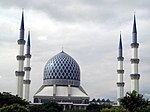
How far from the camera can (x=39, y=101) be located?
213 ft

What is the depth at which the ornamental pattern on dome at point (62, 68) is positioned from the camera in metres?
66.2

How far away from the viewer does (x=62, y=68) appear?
66.4 meters

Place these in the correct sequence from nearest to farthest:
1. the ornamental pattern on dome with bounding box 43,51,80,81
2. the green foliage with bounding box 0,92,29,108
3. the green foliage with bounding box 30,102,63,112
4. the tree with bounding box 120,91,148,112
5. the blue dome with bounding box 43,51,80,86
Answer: the tree with bounding box 120,91,148,112
the green foliage with bounding box 0,92,29,108
the green foliage with bounding box 30,102,63,112
the blue dome with bounding box 43,51,80,86
the ornamental pattern on dome with bounding box 43,51,80,81

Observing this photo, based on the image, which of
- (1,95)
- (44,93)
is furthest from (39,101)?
(1,95)

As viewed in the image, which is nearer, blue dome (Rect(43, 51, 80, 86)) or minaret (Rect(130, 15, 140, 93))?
minaret (Rect(130, 15, 140, 93))

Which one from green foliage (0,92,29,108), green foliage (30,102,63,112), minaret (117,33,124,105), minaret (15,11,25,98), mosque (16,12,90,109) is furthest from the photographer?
mosque (16,12,90,109)

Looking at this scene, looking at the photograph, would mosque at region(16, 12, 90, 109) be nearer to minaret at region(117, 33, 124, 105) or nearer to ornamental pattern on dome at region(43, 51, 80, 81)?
ornamental pattern on dome at region(43, 51, 80, 81)

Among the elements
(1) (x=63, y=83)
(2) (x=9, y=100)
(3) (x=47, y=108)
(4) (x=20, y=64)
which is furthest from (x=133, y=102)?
(1) (x=63, y=83)

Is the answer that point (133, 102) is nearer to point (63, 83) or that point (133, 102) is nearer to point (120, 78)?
point (120, 78)

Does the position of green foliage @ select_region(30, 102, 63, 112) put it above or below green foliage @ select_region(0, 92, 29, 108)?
below

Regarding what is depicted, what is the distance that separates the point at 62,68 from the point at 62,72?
0.76 meters

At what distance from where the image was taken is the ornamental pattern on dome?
66250 mm

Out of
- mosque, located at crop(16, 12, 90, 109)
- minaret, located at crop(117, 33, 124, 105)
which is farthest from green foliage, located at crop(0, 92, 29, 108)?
minaret, located at crop(117, 33, 124, 105)

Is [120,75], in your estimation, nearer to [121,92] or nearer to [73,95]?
[121,92]
